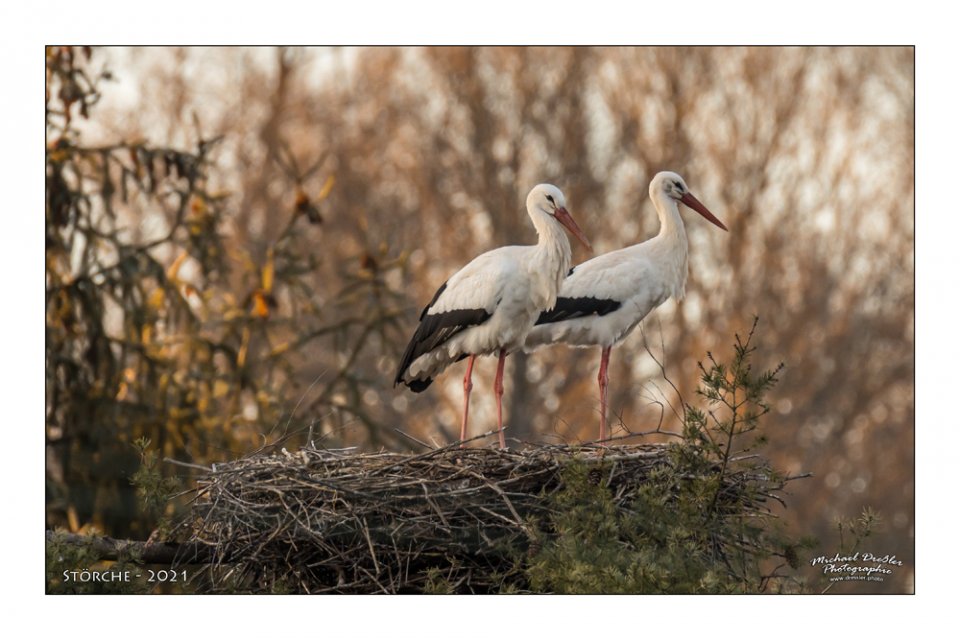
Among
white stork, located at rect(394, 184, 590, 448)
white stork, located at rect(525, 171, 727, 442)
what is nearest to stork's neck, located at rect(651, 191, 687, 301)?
white stork, located at rect(525, 171, 727, 442)

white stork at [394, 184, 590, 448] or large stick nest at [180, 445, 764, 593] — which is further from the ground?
white stork at [394, 184, 590, 448]

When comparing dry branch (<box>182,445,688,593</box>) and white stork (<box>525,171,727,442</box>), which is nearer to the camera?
dry branch (<box>182,445,688,593</box>)

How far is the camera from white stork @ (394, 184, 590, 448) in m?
8.06

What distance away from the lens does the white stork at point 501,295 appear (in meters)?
8.06

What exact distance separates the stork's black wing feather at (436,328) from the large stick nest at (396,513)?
1.36m

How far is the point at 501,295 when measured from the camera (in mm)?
8102

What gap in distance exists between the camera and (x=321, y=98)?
16.7m

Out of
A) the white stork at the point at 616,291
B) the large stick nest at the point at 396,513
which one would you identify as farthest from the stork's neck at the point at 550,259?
the large stick nest at the point at 396,513

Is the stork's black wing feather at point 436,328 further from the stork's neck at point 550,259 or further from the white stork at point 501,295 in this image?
the stork's neck at point 550,259

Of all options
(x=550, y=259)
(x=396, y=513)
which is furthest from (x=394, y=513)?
(x=550, y=259)

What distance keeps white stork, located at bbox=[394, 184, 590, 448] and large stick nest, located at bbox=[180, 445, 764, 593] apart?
1.28 metres

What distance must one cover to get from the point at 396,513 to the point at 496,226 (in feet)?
30.9

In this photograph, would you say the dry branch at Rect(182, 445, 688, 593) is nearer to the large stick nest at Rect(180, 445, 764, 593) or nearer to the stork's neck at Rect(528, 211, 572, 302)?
the large stick nest at Rect(180, 445, 764, 593)

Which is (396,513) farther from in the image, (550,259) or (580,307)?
(580,307)
